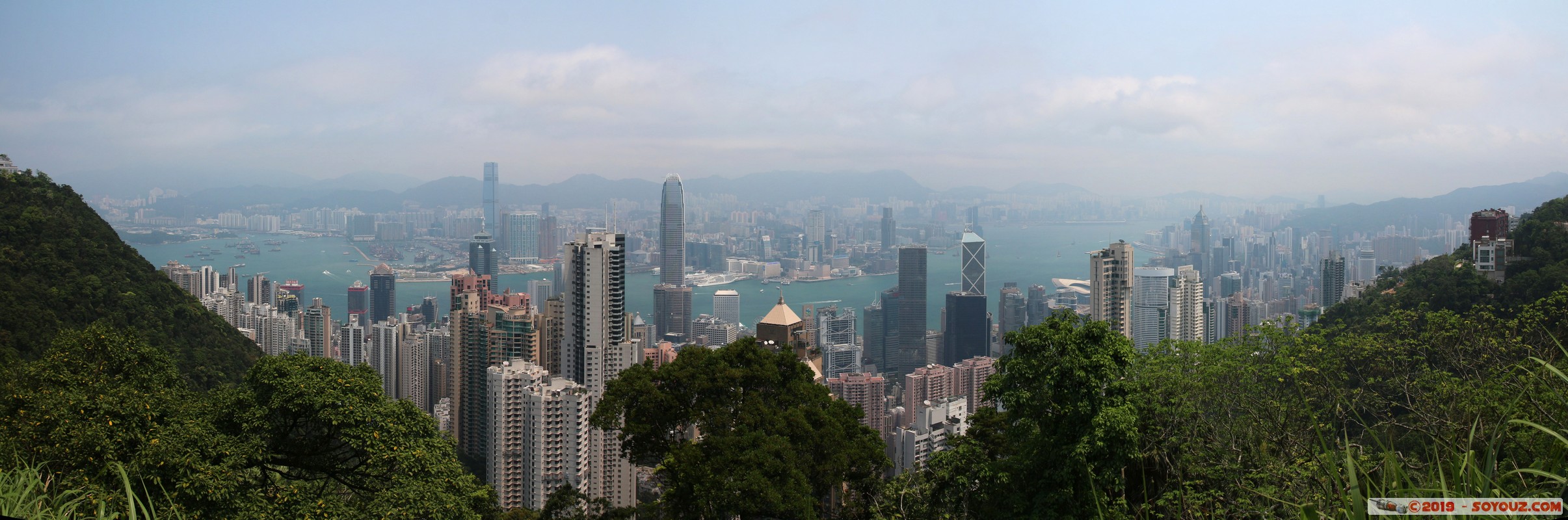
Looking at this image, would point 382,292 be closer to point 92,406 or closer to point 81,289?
point 81,289

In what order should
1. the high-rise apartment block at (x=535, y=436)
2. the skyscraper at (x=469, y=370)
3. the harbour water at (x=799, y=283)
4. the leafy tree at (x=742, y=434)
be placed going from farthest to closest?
the harbour water at (x=799, y=283) < the skyscraper at (x=469, y=370) < the high-rise apartment block at (x=535, y=436) < the leafy tree at (x=742, y=434)

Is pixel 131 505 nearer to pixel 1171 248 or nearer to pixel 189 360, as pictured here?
pixel 189 360

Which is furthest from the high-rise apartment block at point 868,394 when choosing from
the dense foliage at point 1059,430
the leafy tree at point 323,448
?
the leafy tree at point 323,448

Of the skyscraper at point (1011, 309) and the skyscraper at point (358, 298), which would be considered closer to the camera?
the skyscraper at point (358, 298)

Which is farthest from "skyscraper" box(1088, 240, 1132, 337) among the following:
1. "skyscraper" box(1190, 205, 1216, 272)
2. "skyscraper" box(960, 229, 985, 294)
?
"skyscraper" box(960, 229, 985, 294)

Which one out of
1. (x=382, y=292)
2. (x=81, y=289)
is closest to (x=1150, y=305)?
(x=81, y=289)

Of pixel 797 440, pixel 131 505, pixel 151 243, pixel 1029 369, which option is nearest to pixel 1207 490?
pixel 1029 369

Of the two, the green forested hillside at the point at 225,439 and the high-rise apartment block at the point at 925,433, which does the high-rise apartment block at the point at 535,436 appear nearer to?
the high-rise apartment block at the point at 925,433
